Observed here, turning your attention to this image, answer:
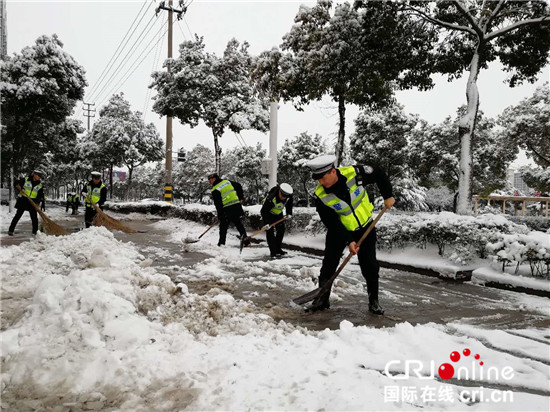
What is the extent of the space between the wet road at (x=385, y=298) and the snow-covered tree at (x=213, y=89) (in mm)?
10388

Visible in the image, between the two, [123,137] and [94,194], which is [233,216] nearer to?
[94,194]


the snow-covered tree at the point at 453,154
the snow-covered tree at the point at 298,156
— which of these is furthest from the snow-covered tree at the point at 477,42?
the snow-covered tree at the point at 298,156

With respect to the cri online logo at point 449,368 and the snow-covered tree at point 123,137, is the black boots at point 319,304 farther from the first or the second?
the snow-covered tree at point 123,137

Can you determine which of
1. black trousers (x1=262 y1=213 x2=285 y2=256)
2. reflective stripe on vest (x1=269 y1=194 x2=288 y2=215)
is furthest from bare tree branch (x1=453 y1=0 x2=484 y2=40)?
black trousers (x1=262 y1=213 x2=285 y2=256)

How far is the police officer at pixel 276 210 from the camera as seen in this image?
→ 757cm

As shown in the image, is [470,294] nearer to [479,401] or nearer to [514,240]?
[514,240]

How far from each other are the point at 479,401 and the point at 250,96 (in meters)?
15.3

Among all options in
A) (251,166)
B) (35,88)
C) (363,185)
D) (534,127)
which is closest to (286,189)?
(363,185)

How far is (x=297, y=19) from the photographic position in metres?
11.5

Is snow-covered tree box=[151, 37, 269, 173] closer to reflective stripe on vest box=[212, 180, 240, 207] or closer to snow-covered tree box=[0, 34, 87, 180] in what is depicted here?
snow-covered tree box=[0, 34, 87, 180]

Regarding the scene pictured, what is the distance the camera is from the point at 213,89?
1591 cm

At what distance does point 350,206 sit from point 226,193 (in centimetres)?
480

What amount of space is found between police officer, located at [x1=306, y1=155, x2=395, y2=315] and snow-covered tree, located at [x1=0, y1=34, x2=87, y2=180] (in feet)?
50.3

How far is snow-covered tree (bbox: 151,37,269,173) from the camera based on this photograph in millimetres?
15758
